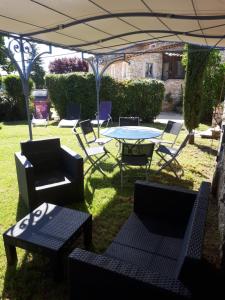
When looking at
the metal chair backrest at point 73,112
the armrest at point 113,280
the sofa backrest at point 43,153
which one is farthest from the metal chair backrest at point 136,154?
the metal chair backrest at point 73,112

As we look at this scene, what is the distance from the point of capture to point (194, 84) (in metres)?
7.75

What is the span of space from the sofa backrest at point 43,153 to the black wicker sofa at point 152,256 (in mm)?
2163

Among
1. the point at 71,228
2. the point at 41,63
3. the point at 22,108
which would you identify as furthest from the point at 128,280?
the point at 41,63

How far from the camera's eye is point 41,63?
123 feet

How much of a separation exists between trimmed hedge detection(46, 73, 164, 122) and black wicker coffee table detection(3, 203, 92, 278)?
9732mm

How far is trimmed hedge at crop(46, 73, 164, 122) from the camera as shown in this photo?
39.7 ft

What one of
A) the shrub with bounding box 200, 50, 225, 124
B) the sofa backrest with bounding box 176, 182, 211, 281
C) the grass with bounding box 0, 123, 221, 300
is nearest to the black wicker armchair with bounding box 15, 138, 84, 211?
the grass with bounding box 0, 123, 221, 300

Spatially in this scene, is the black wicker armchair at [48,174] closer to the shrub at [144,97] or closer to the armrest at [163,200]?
the armrest at [163,200]

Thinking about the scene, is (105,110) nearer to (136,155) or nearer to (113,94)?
(113,94)

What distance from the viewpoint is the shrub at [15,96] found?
13355 millimetres

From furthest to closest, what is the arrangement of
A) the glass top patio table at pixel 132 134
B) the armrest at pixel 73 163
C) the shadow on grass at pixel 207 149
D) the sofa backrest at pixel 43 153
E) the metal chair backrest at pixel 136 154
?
the shadow on grass at pixel 207 149, the glass top patio table at pixel 132 134, the metal chair backrest at pixel 136 154, the sofa backrest at pixel 43 153, the armrest at pixel 73 163

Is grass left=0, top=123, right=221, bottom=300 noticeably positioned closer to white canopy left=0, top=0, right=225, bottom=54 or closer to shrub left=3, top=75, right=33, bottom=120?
white canopy left=0, top=0, right=225, bottom=54

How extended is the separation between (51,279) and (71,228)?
552mm

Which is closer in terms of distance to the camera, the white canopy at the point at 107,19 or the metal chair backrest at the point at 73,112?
the white canopy at the point at 107,19
